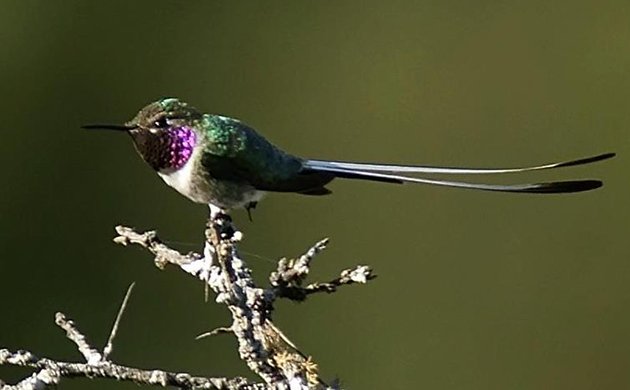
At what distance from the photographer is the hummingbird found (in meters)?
1.17

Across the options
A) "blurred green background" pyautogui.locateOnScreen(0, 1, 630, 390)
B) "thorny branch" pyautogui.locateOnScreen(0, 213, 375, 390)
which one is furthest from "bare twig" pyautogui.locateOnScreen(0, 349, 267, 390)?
"blurred green background" pyautogui.locateOnScreen(0, 1, 630, 390)

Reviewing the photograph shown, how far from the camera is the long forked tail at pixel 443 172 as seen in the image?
96 cm

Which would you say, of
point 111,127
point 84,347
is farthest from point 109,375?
point 111,127

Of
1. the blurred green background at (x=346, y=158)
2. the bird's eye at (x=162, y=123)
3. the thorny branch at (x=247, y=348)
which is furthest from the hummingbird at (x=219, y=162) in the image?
the blurred green background at (x=346, y=158)

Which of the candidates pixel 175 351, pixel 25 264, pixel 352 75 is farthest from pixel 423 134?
pixel 25 264

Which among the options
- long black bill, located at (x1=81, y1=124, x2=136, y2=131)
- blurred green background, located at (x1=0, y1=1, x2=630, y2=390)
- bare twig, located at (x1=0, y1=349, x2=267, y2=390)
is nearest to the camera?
bare twig, located at (x1=0, y1=349, x2=267, y2=390)

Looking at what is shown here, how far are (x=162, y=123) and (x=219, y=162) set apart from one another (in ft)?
0.20

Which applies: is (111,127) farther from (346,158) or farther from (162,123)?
(346,158)

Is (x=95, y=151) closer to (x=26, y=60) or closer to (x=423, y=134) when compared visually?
(x=26, y=60)

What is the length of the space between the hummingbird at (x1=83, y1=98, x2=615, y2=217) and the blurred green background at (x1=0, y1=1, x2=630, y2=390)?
1.22 metres

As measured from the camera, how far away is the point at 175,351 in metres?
2.57

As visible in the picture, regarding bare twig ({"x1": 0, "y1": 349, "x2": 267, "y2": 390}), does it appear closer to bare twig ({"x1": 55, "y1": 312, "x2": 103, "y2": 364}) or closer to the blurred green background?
bare twig ({"x1": 55, "y1": 312, "x2": 103, "y2": 364})

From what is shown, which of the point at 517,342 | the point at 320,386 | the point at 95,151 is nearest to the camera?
the point at 320,386

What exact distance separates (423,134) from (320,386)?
5.66 ft
